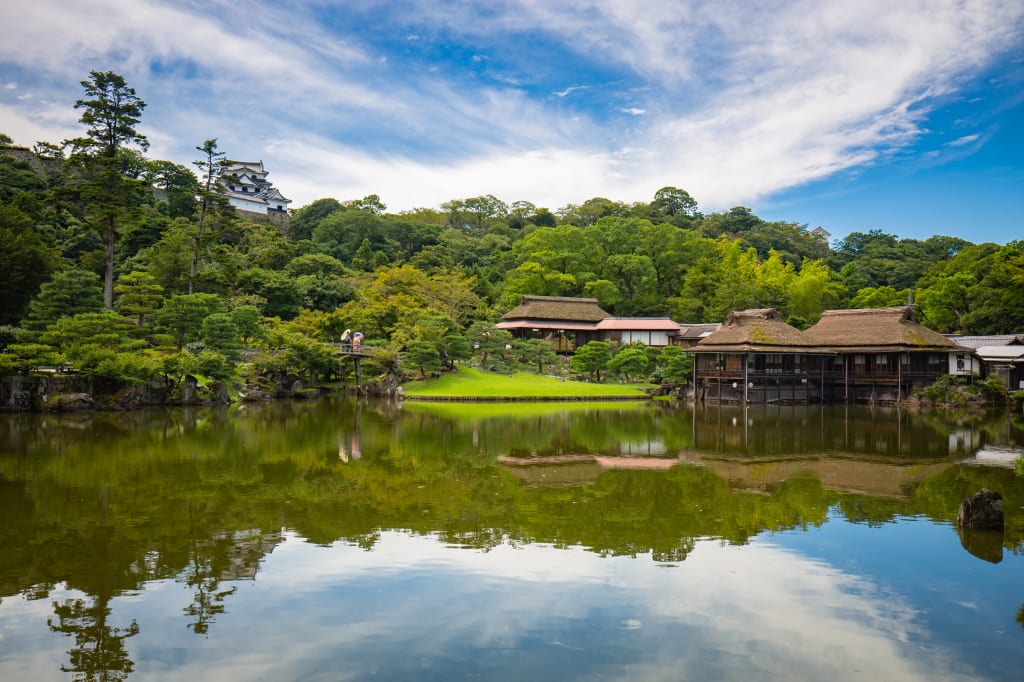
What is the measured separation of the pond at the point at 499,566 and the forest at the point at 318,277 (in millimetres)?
13458

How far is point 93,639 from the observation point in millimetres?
5461

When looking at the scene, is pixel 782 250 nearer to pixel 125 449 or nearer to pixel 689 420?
pixel 689 420

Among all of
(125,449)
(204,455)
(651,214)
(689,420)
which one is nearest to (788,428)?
(689,420)

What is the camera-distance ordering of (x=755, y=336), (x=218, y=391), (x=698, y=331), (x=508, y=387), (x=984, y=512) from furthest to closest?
(x=698, y=331) < (x=508, y=387) < (x=755, y=336) < (x=218, y=391) < (x=984, y=512)

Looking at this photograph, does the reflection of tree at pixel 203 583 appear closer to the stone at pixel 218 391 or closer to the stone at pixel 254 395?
the stone at pixel 218 391

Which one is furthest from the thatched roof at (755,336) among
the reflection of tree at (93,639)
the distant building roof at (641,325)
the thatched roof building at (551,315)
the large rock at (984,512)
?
the reflection of tree at (93,639)

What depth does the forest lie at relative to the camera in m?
27.9

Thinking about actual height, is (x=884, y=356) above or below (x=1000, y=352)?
below

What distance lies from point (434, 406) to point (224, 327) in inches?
370

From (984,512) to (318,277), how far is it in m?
40.6

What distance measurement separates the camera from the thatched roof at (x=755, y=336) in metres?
32.7

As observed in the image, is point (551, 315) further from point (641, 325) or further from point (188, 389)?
point (188, 389)

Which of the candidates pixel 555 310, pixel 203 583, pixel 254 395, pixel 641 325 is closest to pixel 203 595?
pixel 203 583

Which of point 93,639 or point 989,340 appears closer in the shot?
point 93,639
